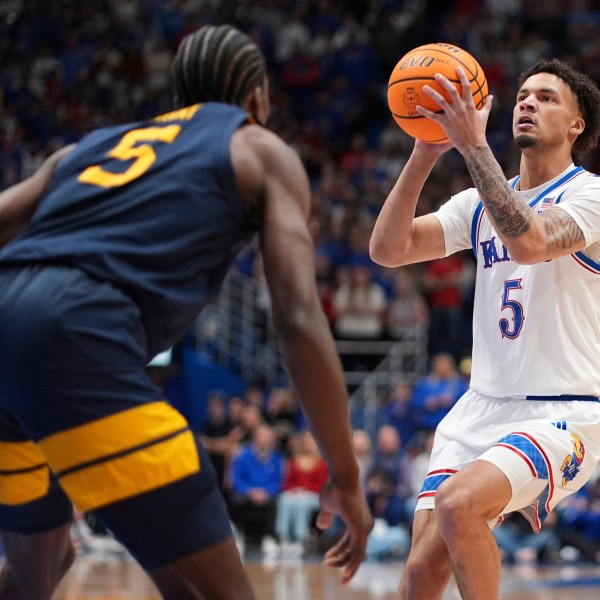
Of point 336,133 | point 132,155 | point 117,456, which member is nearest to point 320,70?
point 336,133

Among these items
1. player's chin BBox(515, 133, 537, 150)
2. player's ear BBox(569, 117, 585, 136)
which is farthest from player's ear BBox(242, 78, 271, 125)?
player's ear BBox(569, 117, 585, 136)

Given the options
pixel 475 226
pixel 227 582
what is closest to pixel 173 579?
pixel 227 582

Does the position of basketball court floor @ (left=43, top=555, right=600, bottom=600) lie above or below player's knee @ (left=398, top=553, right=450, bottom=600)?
below

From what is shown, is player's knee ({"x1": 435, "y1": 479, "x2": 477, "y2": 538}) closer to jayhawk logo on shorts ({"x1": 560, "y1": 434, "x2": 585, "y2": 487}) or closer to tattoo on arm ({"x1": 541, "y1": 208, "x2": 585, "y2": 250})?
jayhawk logo on shorts ({"x1": 560, "y1": 434, "x2": 585, "y2": 487})

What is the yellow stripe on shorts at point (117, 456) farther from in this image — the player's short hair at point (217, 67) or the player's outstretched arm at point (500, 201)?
the player's outstretched arm at point (500, 201)

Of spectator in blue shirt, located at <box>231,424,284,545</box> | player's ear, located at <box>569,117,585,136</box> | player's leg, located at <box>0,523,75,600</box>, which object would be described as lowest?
spectator in blue shirt, located at <box>231,424,284,545</box>

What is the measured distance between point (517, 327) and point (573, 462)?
625 mm

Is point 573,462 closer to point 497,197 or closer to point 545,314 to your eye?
point 545,314

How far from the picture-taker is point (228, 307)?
15.6 m

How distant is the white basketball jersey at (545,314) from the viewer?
15.3ft

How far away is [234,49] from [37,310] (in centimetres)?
90

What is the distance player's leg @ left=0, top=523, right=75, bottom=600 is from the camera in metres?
3.34

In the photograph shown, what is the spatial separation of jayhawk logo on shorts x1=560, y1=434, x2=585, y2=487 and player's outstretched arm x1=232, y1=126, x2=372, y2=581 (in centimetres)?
178

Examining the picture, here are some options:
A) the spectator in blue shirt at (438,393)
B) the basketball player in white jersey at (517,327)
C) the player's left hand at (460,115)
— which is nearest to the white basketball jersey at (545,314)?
the basketball player in white jersey at (517,327)
